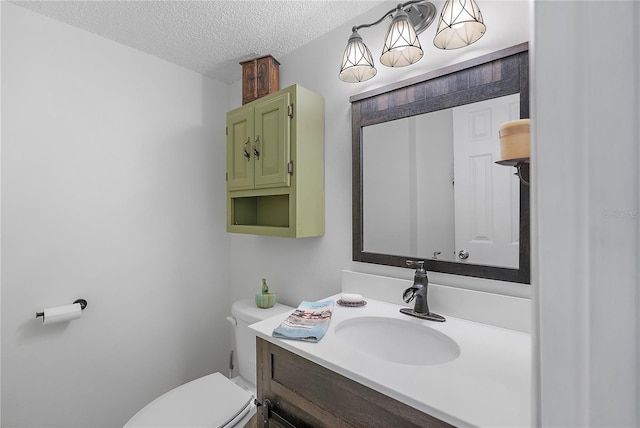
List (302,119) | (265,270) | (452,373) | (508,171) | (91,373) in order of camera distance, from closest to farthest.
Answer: (452,373) < (508,171) < (302,119) < (91,373) < (265,270)

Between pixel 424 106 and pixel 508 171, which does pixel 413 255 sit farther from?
pixel 424 106

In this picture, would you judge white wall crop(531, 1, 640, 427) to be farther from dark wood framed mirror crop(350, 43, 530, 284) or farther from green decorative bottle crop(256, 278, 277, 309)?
green decorative bottle crop(256, 278, 277, 309)

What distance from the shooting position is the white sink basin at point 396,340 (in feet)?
3.18

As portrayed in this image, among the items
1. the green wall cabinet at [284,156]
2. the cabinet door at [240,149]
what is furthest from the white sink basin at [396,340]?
the cabinet door at [240,149]

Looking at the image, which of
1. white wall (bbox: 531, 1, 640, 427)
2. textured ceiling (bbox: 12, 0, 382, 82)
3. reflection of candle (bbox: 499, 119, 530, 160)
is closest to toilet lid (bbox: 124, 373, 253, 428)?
white wall (bbox: 531, 1, 640, 427)

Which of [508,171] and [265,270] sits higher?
[508,171]

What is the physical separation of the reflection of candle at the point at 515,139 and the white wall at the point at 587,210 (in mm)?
474

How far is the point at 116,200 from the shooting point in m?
1.63

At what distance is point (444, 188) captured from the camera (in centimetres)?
115

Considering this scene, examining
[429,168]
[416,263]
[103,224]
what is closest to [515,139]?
[429,168]

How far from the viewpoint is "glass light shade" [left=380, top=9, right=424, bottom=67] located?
107 centimetres

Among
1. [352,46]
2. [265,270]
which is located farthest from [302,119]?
[265,270]

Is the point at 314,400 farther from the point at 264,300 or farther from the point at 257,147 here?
the point at 257,147

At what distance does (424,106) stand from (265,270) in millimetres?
1287
